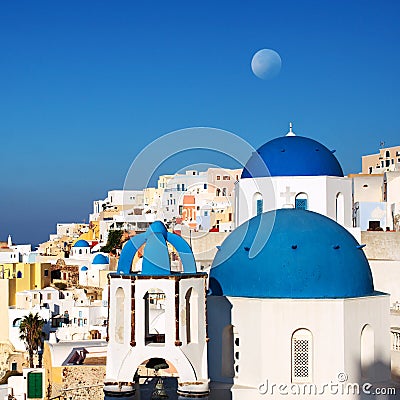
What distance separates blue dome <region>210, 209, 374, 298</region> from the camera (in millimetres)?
14383

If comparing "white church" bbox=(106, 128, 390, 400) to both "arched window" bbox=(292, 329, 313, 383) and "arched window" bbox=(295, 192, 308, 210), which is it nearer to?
"arched window" bbox=(292, 329, 313, 383)

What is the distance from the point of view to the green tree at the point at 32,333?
31812mm

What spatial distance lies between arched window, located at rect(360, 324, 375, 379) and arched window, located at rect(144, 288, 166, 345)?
3.76m

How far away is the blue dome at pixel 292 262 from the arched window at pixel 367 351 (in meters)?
0.72

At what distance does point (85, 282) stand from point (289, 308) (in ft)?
97.3

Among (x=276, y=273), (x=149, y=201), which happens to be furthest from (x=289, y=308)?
(x=149, y=201)

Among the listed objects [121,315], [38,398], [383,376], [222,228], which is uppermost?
[222,228]

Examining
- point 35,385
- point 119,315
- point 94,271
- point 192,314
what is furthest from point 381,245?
point 94,271

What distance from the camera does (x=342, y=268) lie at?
14602 millimetres

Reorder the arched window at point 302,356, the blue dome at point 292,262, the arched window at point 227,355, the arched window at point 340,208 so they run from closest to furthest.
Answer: the arched window at point 302,356, the blue dome at point 292,262, the arched window at point 227,355, the arched window at point 340,208

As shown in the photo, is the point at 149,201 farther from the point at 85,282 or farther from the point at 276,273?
the point at 276,273

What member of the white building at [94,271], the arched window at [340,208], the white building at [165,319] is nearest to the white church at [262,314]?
the white building at [165,319]

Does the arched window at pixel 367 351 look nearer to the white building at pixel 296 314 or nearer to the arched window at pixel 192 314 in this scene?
the white building at pixel 296 314

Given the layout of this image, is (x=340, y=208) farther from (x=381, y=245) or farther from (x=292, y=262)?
(x=292, y=262)
